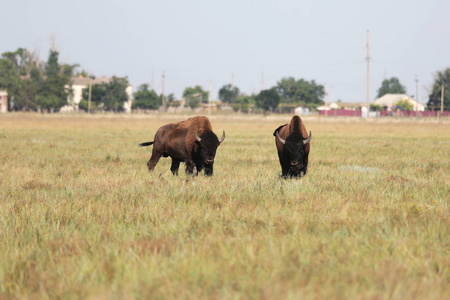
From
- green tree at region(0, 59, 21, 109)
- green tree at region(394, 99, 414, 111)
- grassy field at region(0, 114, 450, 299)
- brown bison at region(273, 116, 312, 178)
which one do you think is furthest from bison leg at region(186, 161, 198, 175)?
green tree at region(394, 99, 414, 111)

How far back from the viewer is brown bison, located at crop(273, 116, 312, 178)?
10148mm

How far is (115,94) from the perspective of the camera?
118m

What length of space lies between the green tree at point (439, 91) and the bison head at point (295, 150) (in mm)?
112671

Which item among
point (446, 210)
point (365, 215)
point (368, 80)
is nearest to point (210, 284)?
point (365, 215)

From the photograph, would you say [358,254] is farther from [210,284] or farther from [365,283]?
[210,284]

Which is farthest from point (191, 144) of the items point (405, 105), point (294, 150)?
point (405, 105)

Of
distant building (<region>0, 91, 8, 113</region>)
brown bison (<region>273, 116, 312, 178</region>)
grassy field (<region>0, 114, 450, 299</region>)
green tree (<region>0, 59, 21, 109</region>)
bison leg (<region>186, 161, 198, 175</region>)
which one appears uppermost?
green tree (<region>0, 59, 21, 109</region>)

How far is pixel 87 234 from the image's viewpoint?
507cm

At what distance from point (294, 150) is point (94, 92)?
11283cm

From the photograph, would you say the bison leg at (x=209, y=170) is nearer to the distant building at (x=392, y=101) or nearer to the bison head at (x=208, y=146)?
the bison head at (x=208, y=146)

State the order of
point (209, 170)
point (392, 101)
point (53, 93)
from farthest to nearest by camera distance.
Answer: point (392, 101), point (53, 93), point (209, 170)

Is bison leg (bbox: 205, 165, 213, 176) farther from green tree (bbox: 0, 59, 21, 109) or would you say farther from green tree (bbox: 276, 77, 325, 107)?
green tree (bbox: 276, 77, 325, 107)

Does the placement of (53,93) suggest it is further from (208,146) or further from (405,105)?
(208,146)

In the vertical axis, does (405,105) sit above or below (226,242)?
above
